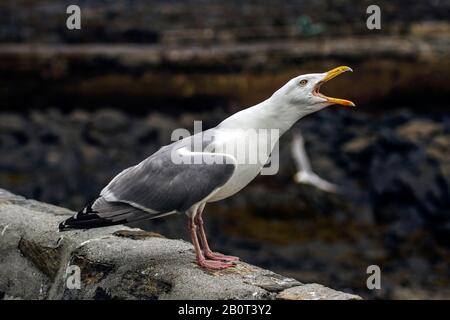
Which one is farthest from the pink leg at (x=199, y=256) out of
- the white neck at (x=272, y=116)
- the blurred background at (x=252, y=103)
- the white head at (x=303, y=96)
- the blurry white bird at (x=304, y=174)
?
the blurry white bird at (x=304, y=174)

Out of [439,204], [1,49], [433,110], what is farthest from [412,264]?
[1,49]

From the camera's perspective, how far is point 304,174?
1466 cm

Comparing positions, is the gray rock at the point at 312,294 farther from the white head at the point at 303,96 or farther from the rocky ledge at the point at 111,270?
the white head at the point at 303,96

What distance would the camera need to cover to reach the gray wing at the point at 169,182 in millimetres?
4062

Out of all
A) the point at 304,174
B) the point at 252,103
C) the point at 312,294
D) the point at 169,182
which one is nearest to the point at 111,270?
the point at 169,182

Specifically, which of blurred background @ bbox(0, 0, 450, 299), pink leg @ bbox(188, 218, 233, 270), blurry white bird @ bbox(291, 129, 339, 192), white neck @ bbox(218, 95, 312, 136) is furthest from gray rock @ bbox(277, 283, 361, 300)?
blurry white bird @ bbox(291, 129, 339, 192)

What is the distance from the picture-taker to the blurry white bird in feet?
48.3

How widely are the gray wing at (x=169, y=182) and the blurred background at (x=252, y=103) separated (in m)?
8.64

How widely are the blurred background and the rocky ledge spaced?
8046 millimetres

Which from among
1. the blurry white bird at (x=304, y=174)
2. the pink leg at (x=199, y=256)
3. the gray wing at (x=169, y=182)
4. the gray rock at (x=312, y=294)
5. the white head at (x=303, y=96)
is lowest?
the blurry white bird at (x=304, y=174)

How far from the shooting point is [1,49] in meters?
18.9

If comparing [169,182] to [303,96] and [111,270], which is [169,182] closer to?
[111,270]

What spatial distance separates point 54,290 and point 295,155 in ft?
36.4

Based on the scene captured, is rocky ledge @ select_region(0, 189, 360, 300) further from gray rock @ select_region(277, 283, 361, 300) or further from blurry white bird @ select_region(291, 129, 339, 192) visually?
blurry white bird @ select_region(291, 129, 339, 192)
